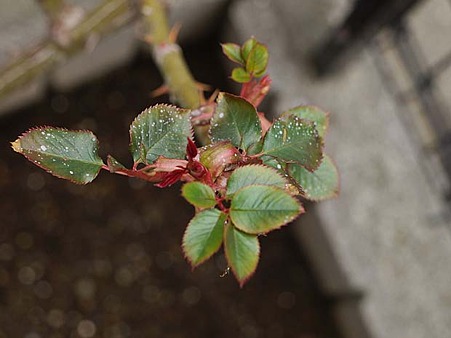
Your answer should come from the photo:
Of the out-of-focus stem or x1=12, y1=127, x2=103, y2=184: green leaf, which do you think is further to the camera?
the out-of-focus stem

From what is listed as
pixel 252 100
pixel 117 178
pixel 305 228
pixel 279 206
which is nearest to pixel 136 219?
pixel 117 178

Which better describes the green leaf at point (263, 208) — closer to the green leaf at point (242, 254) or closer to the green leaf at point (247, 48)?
the green leaf at point (242, 254)

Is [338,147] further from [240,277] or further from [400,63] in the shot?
[240,277]

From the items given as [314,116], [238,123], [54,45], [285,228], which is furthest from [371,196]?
[238,123]

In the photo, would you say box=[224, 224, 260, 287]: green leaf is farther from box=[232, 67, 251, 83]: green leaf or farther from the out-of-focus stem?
the out-of-focus stem

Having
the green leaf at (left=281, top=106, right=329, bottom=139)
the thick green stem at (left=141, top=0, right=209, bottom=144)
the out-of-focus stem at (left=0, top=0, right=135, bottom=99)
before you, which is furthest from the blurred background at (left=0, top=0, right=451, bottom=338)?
the green leaf at (left=281, top=106, right=329, bottom=139)

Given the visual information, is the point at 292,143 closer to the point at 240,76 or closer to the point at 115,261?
the point at 240,76

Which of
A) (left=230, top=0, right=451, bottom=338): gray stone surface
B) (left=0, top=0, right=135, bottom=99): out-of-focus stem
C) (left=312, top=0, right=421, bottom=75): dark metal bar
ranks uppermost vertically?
(left=0, top=0, right=135, bottom=99): out-of-focus stem
